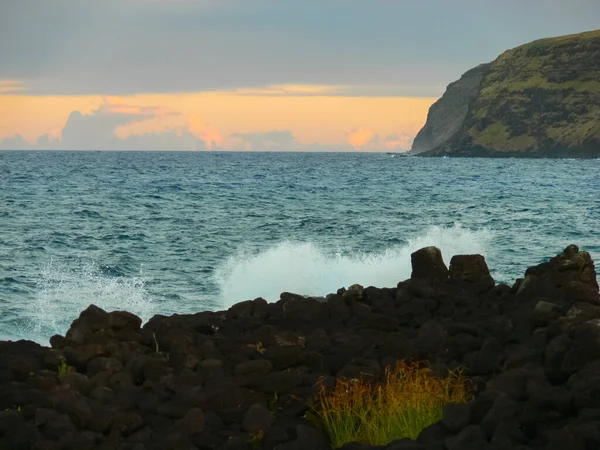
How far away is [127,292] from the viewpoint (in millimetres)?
21984

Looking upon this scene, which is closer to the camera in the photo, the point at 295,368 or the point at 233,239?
the point at 295,368

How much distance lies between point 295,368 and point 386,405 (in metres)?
1.47

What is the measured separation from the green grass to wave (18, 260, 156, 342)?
10.6m

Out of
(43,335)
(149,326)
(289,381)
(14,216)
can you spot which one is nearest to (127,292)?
(43,335)

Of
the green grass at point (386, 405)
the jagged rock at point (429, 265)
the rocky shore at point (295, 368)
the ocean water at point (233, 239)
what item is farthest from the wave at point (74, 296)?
the green grass at point (386, 405)

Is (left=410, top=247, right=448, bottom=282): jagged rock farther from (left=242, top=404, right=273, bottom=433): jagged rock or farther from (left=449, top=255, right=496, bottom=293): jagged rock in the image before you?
(left=242, top=404, right=273, bottom=433): jagged rock

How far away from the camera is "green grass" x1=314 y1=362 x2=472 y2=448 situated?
7.08 m

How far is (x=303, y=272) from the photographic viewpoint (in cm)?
2311

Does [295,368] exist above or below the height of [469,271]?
below

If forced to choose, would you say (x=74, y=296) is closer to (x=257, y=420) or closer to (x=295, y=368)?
(x=295, y=368)

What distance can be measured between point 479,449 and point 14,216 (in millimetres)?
40701

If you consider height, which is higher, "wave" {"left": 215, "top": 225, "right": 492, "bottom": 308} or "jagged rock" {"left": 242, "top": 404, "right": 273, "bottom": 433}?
"jagged rock" {"left": 242, "top": 404, "right": 273, "bottom": 433}

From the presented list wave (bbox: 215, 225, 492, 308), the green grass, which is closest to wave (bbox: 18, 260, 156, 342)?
wave (bbox: 215, 225, 492, 308)

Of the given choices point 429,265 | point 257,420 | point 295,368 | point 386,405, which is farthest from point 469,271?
point 257,420
